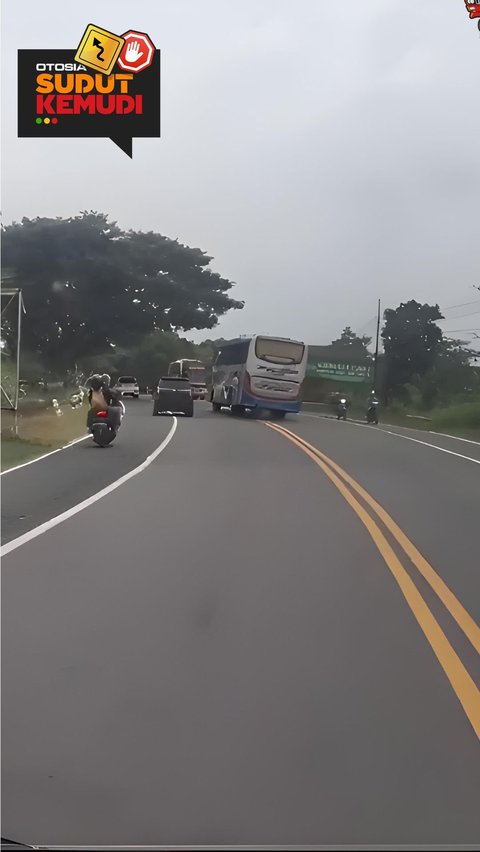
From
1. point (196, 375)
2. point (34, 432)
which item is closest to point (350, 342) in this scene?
point (196, 375)

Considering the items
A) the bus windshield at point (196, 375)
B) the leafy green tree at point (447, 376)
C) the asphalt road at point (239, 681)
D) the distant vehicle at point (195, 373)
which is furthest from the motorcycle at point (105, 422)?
the bus windshield at point (196, 375)

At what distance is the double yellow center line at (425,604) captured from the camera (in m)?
5.96

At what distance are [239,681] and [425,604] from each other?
2625 millimetres

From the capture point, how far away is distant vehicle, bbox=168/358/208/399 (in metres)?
81.0

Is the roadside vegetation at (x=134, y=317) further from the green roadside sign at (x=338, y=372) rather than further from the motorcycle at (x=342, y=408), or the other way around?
the motorcycle at (x=342, y=408)

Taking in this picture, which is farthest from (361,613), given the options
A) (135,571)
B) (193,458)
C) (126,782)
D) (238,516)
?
(193,458)

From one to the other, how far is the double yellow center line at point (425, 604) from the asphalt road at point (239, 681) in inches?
1.0

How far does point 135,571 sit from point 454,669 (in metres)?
3.88

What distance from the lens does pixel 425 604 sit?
827cm

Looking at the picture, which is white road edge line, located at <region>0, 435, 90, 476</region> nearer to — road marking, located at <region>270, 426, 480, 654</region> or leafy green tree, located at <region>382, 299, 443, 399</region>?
road marking, located at <region>270, 426, 480, 654</region>

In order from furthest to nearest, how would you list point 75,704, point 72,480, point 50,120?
point 72,480, point 50,120, point 75,704

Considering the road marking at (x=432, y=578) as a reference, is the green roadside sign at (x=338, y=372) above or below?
above

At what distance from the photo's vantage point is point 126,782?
4.59 m

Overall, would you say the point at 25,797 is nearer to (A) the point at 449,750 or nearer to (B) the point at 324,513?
(A) the point at 449,750
